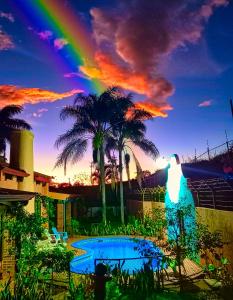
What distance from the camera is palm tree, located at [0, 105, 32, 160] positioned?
32.2 m

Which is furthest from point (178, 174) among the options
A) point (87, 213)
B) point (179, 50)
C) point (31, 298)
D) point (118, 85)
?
point (87, 213)

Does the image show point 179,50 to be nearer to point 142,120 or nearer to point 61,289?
point 61,289

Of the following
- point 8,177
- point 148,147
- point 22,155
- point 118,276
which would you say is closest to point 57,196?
point 22,155

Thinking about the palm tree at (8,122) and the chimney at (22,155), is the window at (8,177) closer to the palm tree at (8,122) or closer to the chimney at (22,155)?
the chimney at (22,155)

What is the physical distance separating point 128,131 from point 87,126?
3.84 metres

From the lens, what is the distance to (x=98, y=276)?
16.4 feet

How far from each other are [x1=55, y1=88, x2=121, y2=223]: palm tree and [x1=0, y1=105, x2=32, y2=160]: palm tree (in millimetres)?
7646

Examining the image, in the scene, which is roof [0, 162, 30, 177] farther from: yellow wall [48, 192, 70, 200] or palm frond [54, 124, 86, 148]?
palm frond [54, 124, 86, 148]

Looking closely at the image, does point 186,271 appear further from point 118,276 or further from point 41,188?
A: point 41,188

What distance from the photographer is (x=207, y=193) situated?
555 inches

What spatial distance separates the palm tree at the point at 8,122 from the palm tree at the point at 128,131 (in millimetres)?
10687

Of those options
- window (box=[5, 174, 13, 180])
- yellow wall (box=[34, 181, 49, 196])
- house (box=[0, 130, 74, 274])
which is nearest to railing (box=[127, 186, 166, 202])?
house (box=[0, 130, 74, 274])

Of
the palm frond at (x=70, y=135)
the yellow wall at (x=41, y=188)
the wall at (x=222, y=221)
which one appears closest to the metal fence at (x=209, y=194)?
the wall at (x=222, y=221)

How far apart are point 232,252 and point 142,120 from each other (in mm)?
20448
